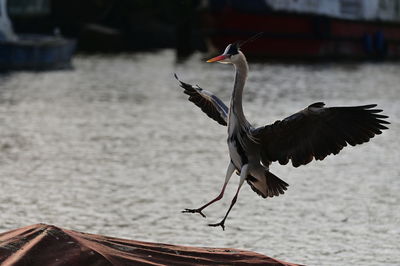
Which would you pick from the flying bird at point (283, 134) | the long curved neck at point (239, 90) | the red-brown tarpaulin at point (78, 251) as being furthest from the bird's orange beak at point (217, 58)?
the red-brown tarpaulin at point (78, 251)

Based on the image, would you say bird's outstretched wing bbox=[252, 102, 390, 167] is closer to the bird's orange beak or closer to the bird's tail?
the bird's tail

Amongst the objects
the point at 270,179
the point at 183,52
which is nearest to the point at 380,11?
the point at 183,52

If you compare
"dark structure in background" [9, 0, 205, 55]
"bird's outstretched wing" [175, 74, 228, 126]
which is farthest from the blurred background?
"dark structure in background" [9, 0, 205, 55]

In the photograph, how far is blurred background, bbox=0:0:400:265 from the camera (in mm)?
12508

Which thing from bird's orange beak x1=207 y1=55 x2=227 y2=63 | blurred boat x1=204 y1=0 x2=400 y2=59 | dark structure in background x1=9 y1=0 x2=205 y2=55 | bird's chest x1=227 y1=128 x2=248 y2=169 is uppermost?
bird's orange beak x1=207 y1=55 x2=227 y2=63

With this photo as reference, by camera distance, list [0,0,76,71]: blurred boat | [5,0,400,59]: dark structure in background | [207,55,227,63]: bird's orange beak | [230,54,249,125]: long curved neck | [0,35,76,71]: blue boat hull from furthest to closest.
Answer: [5,0,400,59]: dark structure in background, [0,35,76,71]: blue boat hull, [0,0,76,71]: blurred boat, [230,54,249,125]: long curved neck, [207,55,227,63]: bird's orange beak

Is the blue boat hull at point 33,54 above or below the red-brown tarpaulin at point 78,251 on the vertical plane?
below

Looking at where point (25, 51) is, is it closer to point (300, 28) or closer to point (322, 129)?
point (300, 28)

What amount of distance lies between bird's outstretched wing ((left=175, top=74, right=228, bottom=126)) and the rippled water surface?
296 cm

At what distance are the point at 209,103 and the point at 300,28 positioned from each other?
41678mm

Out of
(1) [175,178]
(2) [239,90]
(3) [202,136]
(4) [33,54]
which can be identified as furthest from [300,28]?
(2) [239,90]

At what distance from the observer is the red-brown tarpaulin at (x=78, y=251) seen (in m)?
6.38

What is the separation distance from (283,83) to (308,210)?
21235 millimetres

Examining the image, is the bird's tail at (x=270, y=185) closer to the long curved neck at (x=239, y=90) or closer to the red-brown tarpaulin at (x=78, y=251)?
the long curved neck at (x=239, y=90)
